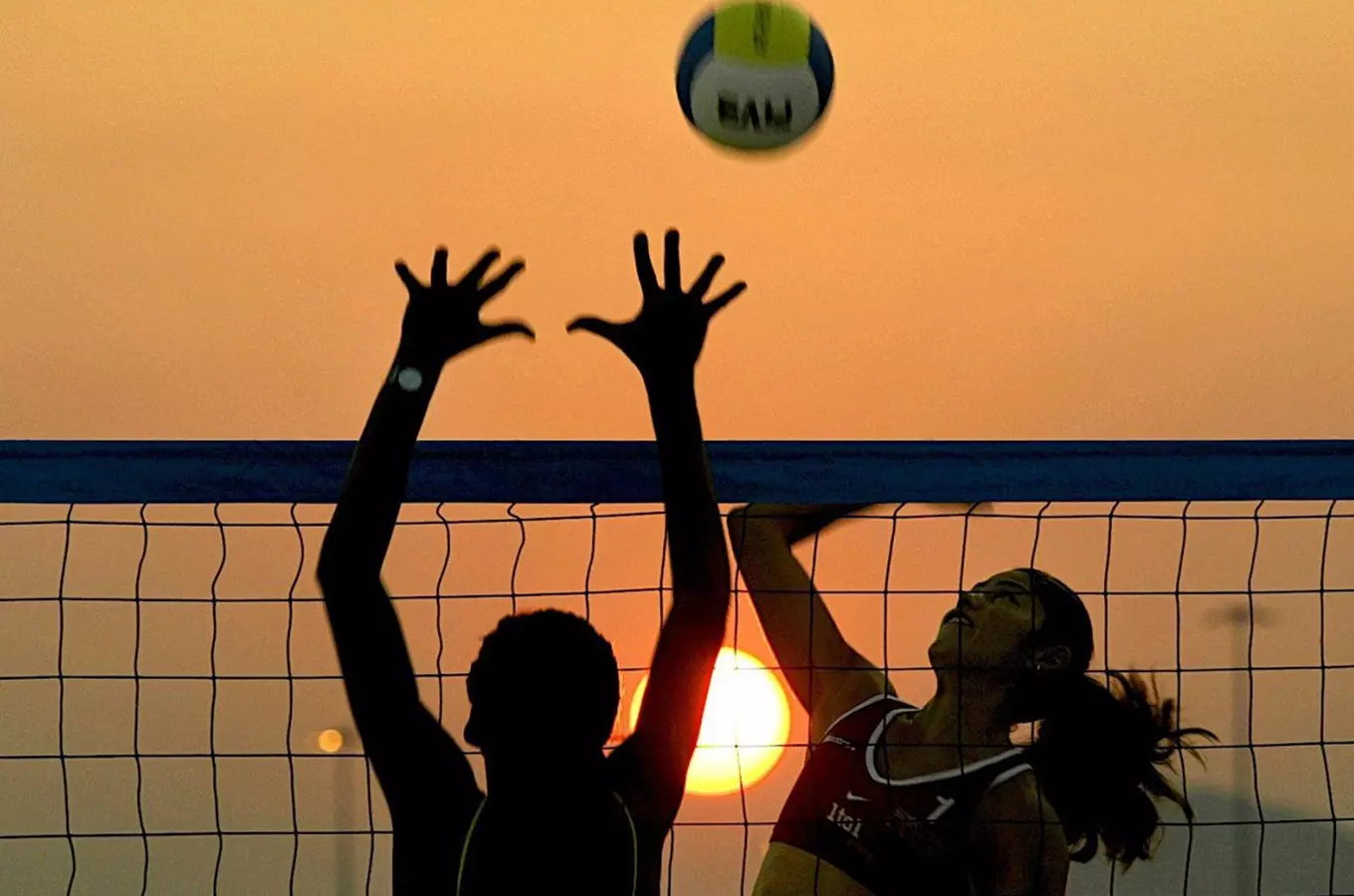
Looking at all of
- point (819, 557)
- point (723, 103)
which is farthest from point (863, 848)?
point (819, 557)

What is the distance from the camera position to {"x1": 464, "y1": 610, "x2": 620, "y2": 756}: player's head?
179 cm

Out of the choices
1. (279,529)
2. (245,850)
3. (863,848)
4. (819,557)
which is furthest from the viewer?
(245,850)

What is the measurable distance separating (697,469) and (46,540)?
5578 millimetres

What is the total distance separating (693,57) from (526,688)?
1982mm

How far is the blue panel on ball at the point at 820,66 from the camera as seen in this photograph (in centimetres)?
329

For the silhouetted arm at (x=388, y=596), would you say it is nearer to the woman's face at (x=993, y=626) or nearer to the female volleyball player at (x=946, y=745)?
the female volleyball player at (x=946, y=745)

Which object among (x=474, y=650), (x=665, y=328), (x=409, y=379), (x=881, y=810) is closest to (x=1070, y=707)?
(x=881, y=810)

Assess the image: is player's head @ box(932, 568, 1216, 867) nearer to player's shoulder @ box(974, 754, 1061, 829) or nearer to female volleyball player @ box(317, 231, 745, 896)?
player's shoulder @ box(974, 754, 1061, 829)

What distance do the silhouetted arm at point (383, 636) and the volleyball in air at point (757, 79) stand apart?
150cm

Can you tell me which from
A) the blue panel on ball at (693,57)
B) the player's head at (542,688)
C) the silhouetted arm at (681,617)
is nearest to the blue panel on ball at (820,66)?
the blue panel on ball at (693,57)

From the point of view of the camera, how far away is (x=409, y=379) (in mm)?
1986

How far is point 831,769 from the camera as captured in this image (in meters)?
3.13

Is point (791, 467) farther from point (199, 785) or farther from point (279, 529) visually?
point (199, 785)

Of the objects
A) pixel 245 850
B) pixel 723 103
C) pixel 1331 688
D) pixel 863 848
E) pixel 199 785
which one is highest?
pixel 723 103
